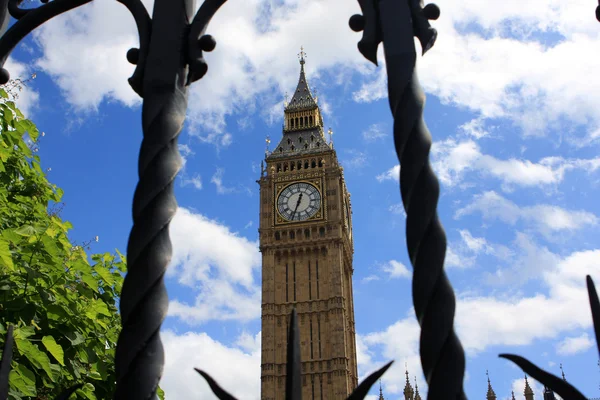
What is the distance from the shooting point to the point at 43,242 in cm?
543

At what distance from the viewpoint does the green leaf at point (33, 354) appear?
4.56 meters

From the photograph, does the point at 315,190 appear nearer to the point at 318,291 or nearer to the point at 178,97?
the point at 318,291

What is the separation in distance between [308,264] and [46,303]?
Result: 131ft

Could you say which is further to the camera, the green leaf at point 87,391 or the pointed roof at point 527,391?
the pointed roof at point 527,391

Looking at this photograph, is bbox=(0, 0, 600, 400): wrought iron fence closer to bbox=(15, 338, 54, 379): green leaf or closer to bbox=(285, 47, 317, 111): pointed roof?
bbox=(15, 338, 54, 379): green leaf

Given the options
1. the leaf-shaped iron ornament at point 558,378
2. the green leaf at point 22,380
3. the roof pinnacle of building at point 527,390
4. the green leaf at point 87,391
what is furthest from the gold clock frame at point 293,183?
the leaf-shaped iron ornament at point 558,378

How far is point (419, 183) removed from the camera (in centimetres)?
209

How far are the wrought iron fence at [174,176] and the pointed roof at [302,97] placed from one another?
157 feet

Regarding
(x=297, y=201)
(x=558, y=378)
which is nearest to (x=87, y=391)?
(x=558, y=378)

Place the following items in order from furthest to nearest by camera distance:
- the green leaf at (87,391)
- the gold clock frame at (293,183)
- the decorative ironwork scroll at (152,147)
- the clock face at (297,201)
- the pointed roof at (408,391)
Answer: the pointed roof at (408,391) → the clock face at (297,201) → the gold clock frame at (293,183) → the green leaf at (87,391) → the decorative ironwork scroll at (152,147)

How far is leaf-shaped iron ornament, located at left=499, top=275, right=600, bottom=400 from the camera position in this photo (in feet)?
5.91

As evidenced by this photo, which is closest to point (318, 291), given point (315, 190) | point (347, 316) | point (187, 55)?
point (347, 316)

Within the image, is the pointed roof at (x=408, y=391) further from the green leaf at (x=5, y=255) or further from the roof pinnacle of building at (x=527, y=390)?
the green leaf at (x=5, y=255)

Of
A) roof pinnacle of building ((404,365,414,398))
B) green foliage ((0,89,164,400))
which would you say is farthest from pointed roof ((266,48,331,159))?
green foliage ((0,89,164,400))
